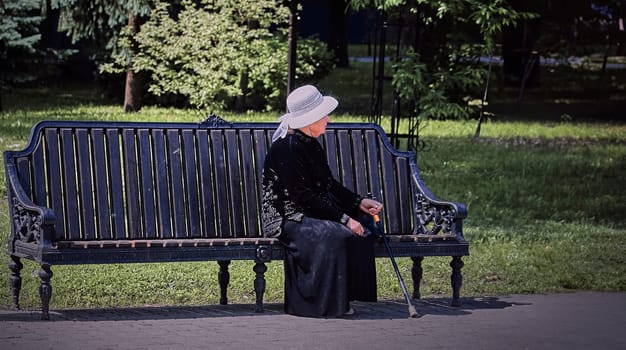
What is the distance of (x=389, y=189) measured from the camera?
8.97 m

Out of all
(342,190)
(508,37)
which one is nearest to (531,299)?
(342,190)

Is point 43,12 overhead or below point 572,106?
overhead

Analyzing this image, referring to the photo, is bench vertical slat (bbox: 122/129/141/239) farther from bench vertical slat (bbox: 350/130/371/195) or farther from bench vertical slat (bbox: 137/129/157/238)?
bench vertical slat (bbox: 350/130/371/195)

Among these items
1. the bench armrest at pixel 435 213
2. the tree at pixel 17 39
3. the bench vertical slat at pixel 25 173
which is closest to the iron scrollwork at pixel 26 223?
the bench vertical slat at pixel 25 173

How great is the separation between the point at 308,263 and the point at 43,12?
62.2 feet

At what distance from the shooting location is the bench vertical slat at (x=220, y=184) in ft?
28.1

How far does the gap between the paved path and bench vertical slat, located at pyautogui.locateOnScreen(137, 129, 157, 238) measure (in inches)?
19.6

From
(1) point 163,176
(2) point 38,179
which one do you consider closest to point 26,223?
(2) point 38,179

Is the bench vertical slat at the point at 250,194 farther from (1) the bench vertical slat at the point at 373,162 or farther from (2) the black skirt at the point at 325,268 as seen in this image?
(1) the bench vertical slat at the point at 373,162

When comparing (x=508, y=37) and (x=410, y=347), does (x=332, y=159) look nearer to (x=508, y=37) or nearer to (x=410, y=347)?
(x=410, y=347)

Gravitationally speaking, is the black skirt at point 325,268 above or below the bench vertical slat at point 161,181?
below

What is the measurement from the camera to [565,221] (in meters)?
13.5

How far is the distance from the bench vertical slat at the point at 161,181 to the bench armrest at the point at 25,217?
2.61 feet

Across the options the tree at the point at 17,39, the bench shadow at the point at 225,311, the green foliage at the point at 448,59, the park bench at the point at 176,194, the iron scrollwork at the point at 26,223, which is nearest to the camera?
the iron scrollwork at the point at 26,223
